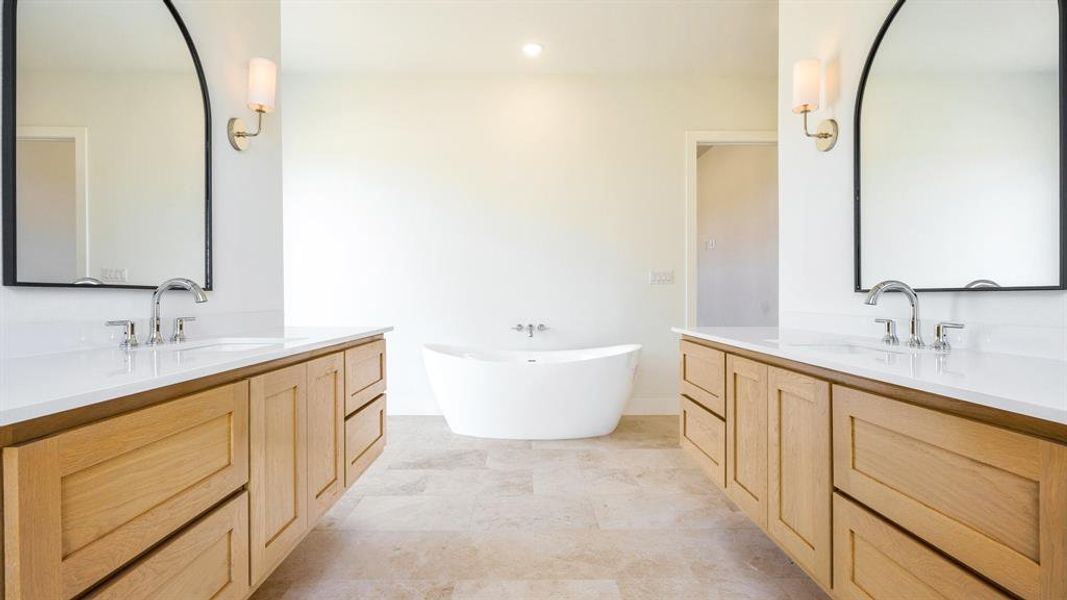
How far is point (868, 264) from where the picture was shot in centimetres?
171

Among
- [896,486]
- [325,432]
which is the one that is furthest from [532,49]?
[896,486]

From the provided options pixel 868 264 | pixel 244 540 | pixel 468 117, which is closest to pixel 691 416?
pixel 868 264

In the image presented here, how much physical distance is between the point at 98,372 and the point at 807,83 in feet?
7.95

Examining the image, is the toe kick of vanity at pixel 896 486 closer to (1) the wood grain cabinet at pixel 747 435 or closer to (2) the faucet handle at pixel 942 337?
(1) the wood grain cabinet at pixel 747 435

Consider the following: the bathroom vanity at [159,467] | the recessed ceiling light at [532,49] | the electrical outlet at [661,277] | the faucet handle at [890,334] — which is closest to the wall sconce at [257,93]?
the bathroom vanity at [159,467]

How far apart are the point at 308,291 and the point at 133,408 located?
300 centimetres

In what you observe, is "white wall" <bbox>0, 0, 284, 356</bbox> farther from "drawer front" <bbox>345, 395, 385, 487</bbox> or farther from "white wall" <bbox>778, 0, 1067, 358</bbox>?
"white wall" <bbox>778, 0, 1067, 358</bbox>

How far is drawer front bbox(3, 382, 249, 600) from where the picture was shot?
60cm

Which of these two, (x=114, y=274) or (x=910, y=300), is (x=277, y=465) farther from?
(x=910, y=300)

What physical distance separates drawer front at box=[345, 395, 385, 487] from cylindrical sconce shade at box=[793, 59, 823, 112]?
2185mm

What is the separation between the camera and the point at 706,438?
6.17 ft

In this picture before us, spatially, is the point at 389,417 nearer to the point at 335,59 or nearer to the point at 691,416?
the point at 691,416

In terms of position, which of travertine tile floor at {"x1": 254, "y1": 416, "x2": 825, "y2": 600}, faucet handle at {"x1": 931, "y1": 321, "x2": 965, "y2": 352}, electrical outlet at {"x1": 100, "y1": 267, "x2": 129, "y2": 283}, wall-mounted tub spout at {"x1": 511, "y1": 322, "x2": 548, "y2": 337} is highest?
electrical outlet at {"x1": 100, "y1": 267, "x2": 129, "y2": 283}

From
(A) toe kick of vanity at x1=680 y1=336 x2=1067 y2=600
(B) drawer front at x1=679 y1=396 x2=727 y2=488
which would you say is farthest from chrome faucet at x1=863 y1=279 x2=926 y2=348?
(B) drawer front at x1=679 y1=396 x2=727 y2=488
